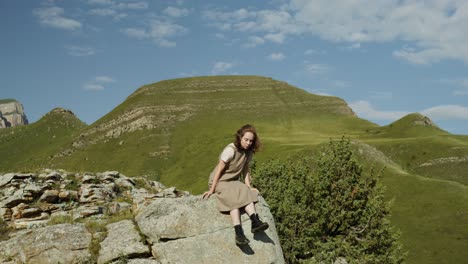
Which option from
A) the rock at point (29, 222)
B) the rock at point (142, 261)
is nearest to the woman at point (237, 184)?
the rock at point (142, 261)

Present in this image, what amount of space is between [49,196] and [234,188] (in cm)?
1740

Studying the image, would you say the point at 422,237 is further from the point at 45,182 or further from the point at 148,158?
the point at 148,158

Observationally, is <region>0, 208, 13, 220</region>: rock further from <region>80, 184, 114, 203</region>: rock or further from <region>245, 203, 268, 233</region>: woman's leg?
<region>245, 203, 268, 233</region>: woman's leg

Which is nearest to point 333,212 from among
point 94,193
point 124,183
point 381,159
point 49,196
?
point 124,183

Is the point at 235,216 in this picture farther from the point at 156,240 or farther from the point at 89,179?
the point at 89,179

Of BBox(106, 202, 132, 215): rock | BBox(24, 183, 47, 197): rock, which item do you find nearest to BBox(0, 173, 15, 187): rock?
BBox(24, 183, 47, 197): rock

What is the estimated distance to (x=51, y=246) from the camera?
13.9 metres

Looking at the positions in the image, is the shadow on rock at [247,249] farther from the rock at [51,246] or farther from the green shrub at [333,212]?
the green shrub at [333,212]

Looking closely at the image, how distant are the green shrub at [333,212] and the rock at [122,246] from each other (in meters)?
20.7

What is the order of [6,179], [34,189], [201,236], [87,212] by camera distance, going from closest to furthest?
[201,236] → [87,212] → [34,189] → [6,179]

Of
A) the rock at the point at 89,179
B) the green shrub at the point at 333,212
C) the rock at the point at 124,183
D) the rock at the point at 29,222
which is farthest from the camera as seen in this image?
the green shrub at the point at 333,212

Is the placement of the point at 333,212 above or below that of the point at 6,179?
below

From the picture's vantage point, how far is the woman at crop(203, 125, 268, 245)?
13.0 m

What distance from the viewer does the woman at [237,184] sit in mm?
13016
